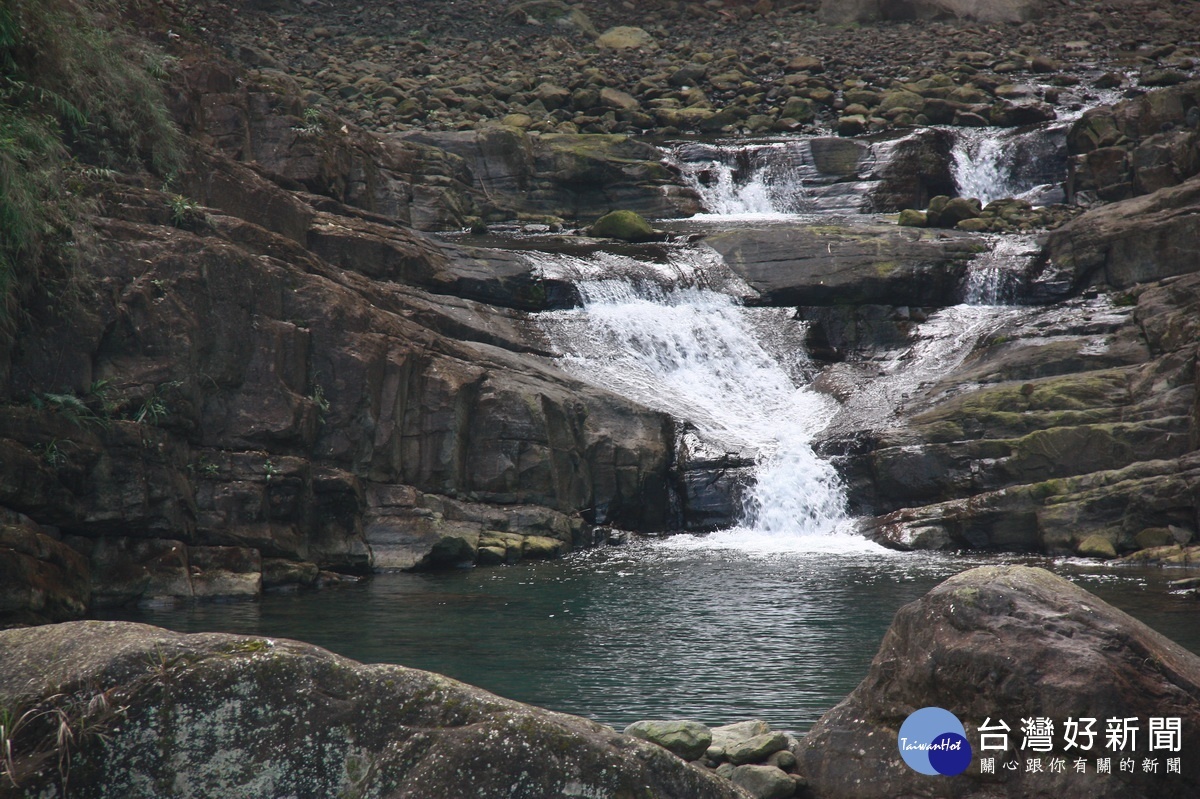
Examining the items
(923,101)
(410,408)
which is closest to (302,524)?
(410,408)

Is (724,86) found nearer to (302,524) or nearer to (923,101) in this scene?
(923,101)

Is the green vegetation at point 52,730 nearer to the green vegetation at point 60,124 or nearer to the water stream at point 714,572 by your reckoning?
the water stream at point 714,572

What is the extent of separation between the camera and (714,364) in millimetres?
33938

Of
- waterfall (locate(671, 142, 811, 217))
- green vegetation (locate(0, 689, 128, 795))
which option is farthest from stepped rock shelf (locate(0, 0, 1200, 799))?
waterfall (locate(671, 142, 811, 217))

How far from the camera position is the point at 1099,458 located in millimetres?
25406

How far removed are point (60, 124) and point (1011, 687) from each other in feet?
72.7

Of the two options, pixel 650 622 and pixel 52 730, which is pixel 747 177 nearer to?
pixel 650 622

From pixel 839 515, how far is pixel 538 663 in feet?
51.3

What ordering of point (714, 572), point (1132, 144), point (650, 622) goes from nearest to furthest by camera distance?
point (650, 622), point (714, 572), point (1132, 144)

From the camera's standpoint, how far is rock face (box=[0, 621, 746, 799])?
5.35 meters

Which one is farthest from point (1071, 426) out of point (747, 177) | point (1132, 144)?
point (747, 177)

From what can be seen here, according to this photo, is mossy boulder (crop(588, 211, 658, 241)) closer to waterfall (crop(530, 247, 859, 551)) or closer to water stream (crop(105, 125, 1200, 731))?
waterfall (crop(530, 247, 859, 551))

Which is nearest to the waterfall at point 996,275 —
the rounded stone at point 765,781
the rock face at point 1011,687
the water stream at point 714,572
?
the water stream at point 714,572

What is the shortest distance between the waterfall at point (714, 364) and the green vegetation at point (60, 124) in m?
12.9
